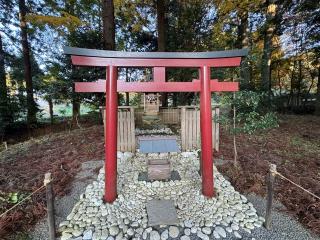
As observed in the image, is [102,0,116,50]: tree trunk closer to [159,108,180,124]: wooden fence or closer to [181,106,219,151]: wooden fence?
[159,108,180,124]: wooden fence

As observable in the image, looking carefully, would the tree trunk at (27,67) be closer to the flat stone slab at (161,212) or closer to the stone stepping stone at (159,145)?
the stone stepping stone at (159,145)

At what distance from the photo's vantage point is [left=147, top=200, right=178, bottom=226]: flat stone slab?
3.00 m

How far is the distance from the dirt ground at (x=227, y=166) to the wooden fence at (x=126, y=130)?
599mm

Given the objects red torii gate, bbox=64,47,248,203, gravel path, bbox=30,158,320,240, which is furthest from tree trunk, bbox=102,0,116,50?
gravel path, bbox=30,158,320,240

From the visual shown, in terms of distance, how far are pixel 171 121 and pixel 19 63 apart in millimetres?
11190

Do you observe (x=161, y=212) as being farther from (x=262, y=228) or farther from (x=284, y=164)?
(x=284, y=164)

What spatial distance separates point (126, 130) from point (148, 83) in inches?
96.5

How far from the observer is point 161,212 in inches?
126

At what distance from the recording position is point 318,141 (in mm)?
7293

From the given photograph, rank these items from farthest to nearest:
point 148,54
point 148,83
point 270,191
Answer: point 148,83 < point 148,54 < point 270,191

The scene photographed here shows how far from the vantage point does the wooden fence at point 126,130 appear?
573 centimetres

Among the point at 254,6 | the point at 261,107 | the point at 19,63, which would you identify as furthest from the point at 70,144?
the point at 19,63

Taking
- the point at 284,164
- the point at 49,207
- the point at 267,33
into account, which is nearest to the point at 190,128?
the point at 284,164

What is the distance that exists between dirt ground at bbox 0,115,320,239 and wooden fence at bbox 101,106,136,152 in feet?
1.97
